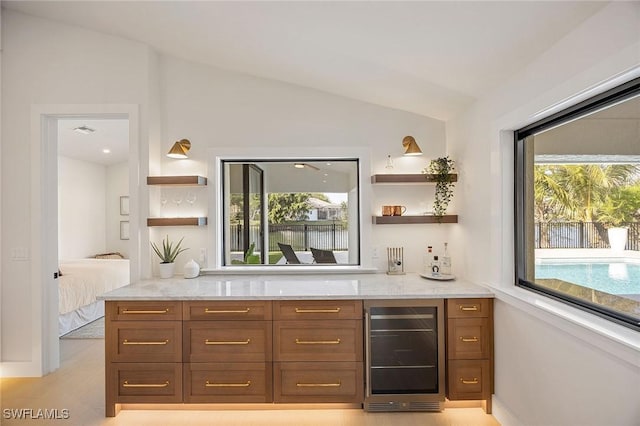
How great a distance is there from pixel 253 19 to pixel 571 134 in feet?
6.56

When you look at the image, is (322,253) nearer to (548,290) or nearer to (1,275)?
(548,290)

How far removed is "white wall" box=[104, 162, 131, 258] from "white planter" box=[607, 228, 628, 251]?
762 cm

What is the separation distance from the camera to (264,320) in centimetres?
228

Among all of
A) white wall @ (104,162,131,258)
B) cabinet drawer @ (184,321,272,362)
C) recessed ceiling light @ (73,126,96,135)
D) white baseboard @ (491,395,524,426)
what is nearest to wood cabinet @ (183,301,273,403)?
cabinet drawer @ (184,321,272,362)

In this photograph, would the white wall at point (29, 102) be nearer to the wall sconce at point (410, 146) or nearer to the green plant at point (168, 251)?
the green plant at point (168, 251)

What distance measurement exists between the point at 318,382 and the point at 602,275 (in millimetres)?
1777

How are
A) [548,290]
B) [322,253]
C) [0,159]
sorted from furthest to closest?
[322,253], [0,159], [548,290]

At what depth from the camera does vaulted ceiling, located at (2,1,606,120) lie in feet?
5.41

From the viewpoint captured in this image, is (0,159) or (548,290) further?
(0,159)

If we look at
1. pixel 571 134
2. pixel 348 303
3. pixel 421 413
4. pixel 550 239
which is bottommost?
pixel 421 413

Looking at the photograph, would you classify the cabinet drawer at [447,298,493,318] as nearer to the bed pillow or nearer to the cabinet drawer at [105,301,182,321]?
the cabinet drawer at [105,301,182,321]

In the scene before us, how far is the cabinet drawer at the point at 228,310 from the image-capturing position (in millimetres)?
2281

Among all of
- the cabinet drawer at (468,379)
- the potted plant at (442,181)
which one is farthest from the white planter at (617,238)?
the potted plant at (442,181)

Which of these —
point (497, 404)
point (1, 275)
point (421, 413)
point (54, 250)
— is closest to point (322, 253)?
point (421, 413)
